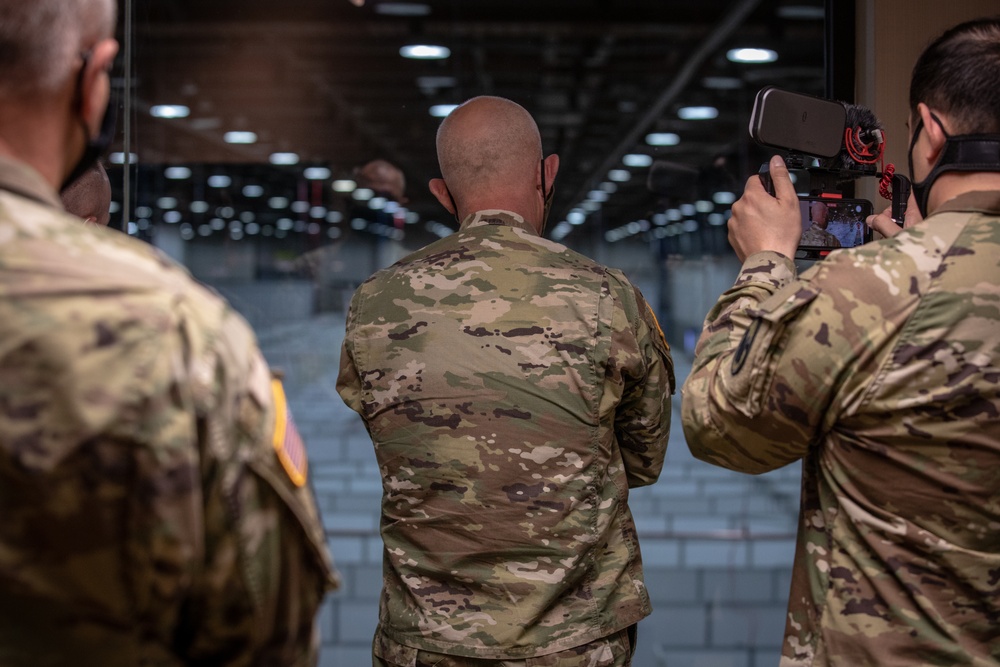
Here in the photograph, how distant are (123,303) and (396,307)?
→ 0.95 metres

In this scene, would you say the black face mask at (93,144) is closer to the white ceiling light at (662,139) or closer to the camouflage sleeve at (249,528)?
the camouflage sleeve at (249,528)

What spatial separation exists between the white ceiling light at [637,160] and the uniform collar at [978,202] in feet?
6.03

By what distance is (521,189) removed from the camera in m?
1.73

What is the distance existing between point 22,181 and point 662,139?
2.44 metres

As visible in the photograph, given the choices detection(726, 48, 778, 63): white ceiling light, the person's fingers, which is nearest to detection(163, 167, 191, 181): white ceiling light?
detection(726, 48, 778, 63): white ceiling light

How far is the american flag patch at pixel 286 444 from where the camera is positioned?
0.76 m

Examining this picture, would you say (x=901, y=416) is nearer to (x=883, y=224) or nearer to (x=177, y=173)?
(x=883, y=224)

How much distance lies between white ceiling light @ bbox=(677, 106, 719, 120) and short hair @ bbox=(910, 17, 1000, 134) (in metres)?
1.79

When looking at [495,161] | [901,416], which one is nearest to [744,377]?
[901,416]

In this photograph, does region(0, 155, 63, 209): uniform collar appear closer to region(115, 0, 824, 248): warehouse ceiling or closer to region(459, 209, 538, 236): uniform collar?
region(459, 209, 538, 236): uniform collar

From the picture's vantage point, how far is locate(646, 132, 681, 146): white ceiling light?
2967 millimetres

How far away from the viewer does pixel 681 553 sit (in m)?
3.61

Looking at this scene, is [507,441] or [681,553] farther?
[681,553]

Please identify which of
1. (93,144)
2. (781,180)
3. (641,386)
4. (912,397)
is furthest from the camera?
(641,386)
